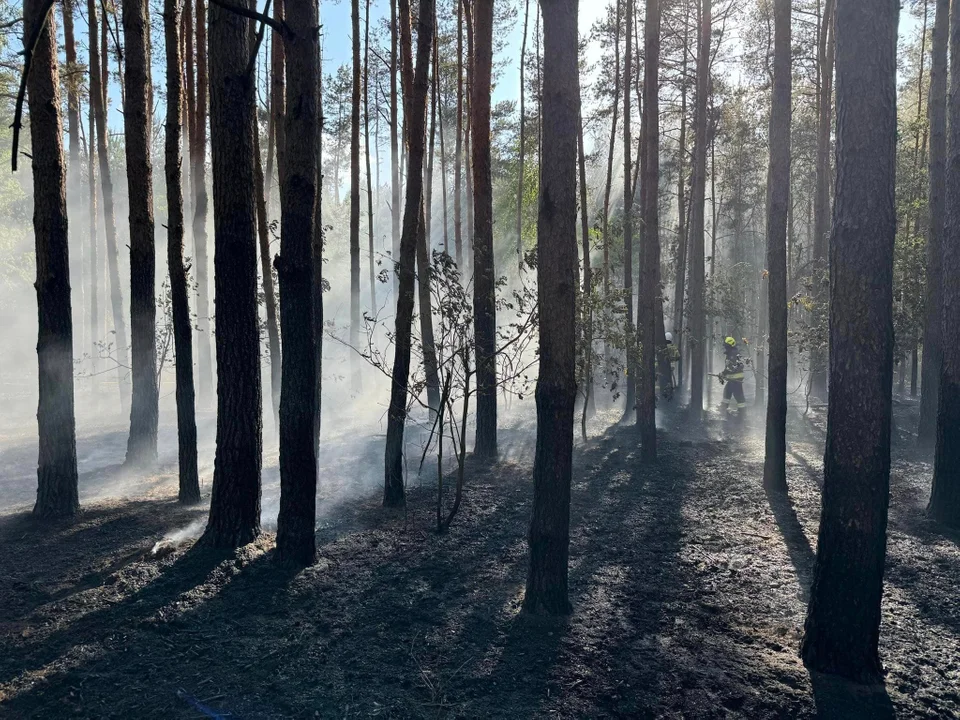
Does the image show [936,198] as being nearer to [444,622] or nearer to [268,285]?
[444,622]

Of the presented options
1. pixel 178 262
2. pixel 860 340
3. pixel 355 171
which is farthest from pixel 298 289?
pixel 355 171

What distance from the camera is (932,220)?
1175cm

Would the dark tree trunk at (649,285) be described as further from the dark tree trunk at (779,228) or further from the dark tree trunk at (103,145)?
the dark tree trunk at (103,145)

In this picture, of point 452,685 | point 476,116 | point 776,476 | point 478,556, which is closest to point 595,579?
point 478,556

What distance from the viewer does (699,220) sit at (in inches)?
727

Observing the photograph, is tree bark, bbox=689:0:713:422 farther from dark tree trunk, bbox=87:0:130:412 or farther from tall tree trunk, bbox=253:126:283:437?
dark tree trunk, bbox=87:0:130:412

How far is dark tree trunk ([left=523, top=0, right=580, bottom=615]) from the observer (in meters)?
5.17

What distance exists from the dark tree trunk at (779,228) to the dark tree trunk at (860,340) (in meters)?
5.06

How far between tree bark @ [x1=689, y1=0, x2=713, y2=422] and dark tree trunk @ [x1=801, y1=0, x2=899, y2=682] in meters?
12.4

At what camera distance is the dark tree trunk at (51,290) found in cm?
715

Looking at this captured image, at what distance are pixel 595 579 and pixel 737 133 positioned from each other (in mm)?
26345

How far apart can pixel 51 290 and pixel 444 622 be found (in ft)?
18.0

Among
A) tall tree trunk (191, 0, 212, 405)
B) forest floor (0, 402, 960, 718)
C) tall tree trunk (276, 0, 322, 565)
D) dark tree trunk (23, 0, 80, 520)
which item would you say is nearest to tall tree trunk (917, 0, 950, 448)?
forest floor (0, 402, 960, 718)

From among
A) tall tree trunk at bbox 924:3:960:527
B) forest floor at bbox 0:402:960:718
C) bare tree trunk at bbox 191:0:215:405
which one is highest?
bare tree trunk at bbox 191:0:215:405
